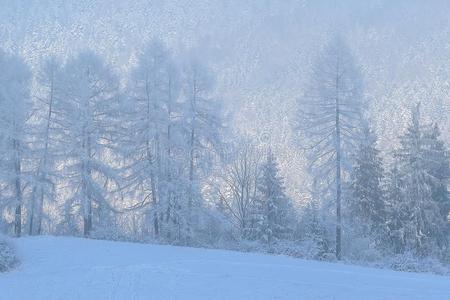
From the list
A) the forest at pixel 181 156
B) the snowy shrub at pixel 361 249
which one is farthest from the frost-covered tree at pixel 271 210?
the snowy shrub at pixel 361 249

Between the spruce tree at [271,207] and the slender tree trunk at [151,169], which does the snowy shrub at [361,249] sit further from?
the slender tree trunk at [151,169]

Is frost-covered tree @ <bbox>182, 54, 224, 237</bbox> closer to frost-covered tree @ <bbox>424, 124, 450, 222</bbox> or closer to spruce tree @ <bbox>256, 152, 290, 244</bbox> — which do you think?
spruce tree @ <bbox>256, 152, 290, 244</bbox>

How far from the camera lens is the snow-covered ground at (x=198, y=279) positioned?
14617 mm

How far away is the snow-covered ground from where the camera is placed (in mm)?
14617

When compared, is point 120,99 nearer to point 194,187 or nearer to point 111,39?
point 194,187

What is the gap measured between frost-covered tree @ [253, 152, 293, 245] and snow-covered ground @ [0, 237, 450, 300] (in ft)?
40.0

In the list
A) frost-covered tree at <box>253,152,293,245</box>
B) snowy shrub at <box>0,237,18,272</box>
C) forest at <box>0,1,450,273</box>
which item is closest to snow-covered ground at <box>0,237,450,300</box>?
snowy shrub at <box>0,237,18,272</box>

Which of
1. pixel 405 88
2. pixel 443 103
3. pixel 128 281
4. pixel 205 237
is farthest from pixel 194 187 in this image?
pixel 405 88

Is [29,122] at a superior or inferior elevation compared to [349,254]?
superior

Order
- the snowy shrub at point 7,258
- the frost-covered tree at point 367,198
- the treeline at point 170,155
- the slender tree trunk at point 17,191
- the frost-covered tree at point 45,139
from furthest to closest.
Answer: the frost-covered tree at point 367,198 < the frost-covered tree at point 45,139 < the slender tree trunk at point 17,191 < the treeline at point 170,155 < the snowy shrub at point 7,258

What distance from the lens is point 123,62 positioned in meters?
121

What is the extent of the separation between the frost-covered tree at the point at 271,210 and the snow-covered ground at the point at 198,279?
12.2 metres

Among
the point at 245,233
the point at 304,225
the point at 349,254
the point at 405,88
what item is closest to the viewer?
the point at 349,254

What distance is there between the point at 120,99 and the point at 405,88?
116 m
